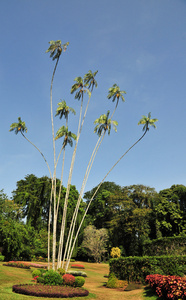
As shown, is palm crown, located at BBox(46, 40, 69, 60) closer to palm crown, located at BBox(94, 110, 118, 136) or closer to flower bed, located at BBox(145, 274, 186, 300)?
palm crown, located at BBox(94, 110, 118, 136)

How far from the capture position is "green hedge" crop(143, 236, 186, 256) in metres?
23.0

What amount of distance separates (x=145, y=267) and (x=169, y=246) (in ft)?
17.7

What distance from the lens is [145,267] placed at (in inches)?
776

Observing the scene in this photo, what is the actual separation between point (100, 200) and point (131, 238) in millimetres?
14663

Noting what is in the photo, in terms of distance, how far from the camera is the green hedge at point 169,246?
2305 centimetres

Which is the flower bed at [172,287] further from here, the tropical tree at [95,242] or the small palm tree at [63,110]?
→ the tropical tree at [95,242]

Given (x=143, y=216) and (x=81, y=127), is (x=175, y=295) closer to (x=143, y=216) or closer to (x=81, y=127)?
(x=81, y=127)

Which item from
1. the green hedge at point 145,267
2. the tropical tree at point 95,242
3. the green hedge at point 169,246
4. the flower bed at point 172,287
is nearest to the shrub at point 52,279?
the green hedge at point 145,267

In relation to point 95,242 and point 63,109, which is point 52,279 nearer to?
point 63,109


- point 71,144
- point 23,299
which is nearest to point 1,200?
point 71,144

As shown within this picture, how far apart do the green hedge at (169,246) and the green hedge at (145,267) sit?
15.0ft

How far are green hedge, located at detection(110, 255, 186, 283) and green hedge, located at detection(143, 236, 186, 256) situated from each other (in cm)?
458

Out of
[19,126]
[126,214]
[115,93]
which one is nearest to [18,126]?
[19,126]

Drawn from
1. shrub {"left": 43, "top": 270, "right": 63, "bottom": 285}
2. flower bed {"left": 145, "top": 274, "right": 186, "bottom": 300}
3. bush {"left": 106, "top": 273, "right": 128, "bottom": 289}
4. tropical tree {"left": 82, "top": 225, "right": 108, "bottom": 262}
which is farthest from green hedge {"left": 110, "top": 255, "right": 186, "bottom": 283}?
tropical tree {"left": 82, "top": 225, "right": 108, "bottom": 262}
